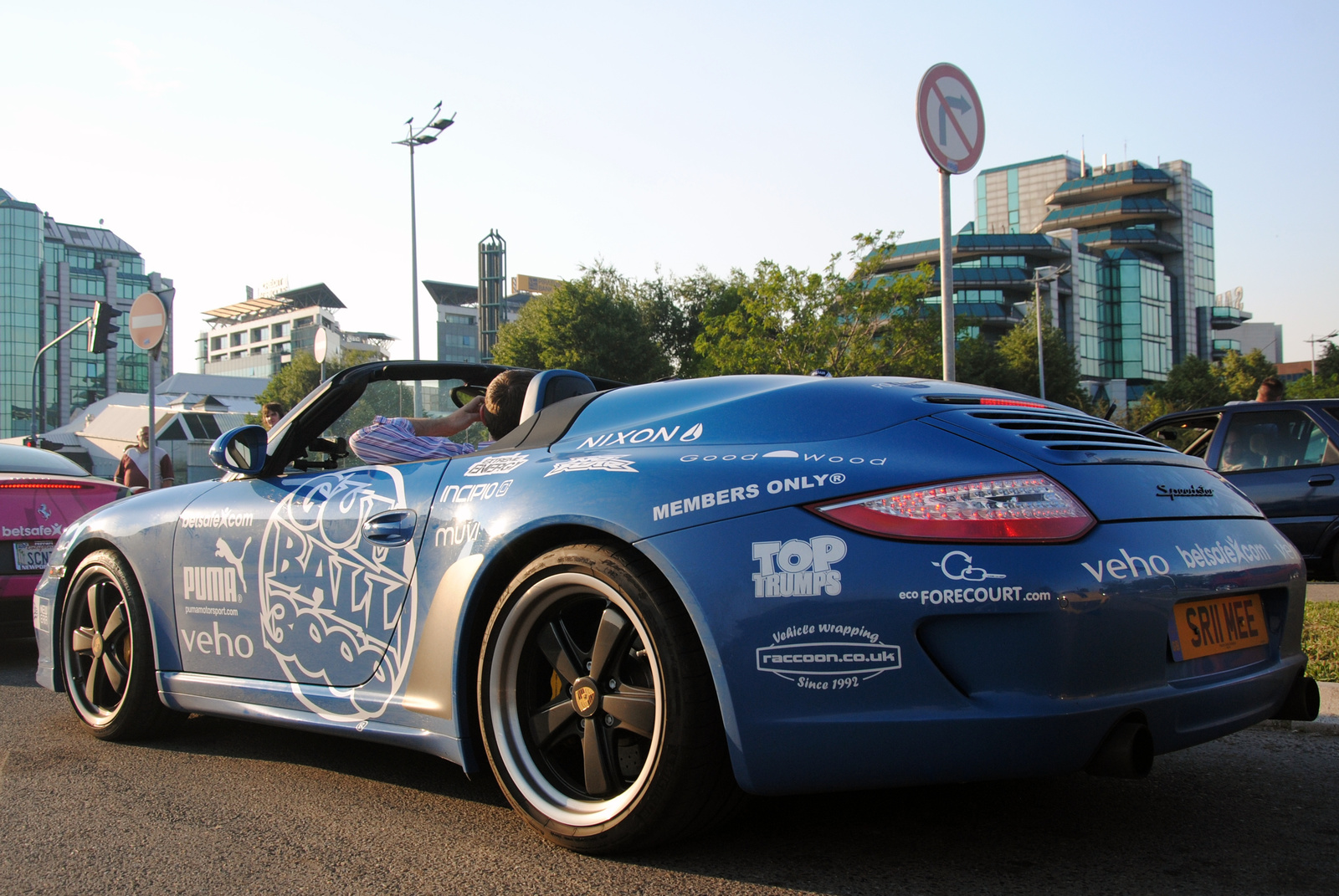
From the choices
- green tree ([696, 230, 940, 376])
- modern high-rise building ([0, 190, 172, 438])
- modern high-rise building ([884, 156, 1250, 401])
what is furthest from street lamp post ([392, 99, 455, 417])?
modern high-rise building ([0, 190, 172, 438])

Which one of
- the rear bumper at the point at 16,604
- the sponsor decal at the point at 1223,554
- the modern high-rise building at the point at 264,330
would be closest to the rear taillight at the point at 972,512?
the sponsor decal at the point at 1223,554

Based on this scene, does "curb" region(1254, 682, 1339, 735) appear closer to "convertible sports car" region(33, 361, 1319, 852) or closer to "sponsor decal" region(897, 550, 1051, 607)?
"convertible sports car" region(33, 361, 1319, 852)

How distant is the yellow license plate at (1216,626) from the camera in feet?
7.50

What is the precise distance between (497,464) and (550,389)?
14.9 inches

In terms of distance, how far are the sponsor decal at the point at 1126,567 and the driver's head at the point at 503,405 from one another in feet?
6.25

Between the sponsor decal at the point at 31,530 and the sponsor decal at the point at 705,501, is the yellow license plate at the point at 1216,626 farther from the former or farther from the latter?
the sponsor decal at the point at 31,530

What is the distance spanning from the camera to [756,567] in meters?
2.28

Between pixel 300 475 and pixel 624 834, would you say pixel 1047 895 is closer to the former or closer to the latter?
pixel 624 834

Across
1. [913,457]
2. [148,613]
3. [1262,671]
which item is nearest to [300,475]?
[148,613]

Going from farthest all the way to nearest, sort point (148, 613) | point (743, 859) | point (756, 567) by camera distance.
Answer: point (148, 613)
point (743, 859)
point (756, 567)

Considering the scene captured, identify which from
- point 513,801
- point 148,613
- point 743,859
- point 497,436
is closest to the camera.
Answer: point 743,859

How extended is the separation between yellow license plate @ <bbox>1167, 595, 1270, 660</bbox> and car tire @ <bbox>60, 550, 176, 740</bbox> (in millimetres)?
3415

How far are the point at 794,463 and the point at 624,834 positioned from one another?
37.0 inches

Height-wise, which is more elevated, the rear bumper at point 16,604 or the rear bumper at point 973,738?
the rear bumper at point 973,738
